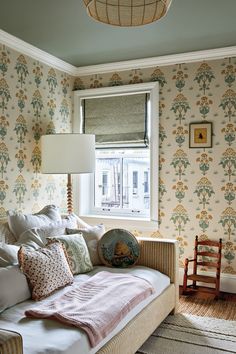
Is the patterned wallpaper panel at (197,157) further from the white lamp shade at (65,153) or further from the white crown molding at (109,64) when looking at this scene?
the white lamp shade at (65,153)

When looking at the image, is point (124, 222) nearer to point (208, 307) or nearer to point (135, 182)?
point (135, 182)

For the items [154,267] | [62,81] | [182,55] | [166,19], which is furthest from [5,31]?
[154,267]

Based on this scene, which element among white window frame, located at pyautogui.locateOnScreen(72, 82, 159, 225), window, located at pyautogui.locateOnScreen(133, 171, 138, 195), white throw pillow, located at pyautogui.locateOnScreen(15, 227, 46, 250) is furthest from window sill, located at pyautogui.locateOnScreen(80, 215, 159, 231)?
white throw pillow, located at pyautogui.locateOnScreen(15, 227, 46, 250)

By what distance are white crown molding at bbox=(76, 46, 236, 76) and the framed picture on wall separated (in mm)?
680

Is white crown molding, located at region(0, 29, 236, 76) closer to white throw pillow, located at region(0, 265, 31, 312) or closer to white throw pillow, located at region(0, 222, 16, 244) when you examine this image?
white throw pillow, located at region(0, 222, 16, 244)

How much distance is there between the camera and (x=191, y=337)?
9.33 ft

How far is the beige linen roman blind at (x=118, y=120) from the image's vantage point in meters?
4.36

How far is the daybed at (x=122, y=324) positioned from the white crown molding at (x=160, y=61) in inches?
78.8

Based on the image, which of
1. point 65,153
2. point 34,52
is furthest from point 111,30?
point 65,153

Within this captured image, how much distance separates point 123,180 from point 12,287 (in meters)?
2.49

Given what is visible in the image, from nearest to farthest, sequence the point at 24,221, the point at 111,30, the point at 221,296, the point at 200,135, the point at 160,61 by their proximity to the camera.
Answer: the point at 24,221, the point at 111,30, the point at 221,296, the point at 200,135, the point at 160,61

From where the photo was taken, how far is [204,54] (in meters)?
3.98

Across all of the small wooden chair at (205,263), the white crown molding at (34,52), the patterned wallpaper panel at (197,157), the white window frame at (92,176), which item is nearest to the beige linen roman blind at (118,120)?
the white window frame at (92,176)

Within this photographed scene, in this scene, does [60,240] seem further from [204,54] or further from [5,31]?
[204,54]
